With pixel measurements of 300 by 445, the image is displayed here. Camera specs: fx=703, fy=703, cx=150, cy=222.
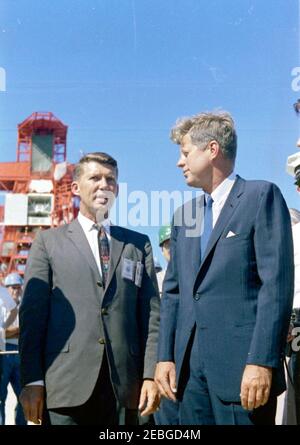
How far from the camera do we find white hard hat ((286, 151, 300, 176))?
317 centimetres

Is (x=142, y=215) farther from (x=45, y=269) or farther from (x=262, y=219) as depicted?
(x=262, y=219)

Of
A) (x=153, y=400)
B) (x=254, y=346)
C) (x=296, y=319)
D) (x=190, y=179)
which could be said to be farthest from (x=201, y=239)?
(x=296, y=319)

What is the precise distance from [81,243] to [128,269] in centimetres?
21

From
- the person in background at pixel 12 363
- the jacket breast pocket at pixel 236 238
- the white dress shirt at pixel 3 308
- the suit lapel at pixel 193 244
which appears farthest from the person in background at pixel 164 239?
the person in background at pixel 12 363

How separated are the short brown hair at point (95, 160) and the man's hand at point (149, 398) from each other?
0.86m

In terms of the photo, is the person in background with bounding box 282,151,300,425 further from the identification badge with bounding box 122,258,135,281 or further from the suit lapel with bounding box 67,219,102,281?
the suit lapel with bounding box 67,219,102,281

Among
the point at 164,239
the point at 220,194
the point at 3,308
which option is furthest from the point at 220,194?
the point at 3,308

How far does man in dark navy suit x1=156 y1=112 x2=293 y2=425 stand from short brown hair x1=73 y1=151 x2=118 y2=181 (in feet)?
1.03

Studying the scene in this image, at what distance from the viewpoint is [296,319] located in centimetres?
313

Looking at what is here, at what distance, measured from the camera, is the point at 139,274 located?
9.14 ft

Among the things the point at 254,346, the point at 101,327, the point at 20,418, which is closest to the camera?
the point at 254,346

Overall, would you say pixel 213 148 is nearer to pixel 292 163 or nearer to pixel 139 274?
pixel 139 274

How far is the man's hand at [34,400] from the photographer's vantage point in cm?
259
